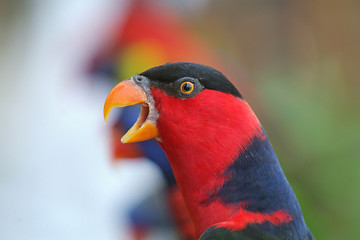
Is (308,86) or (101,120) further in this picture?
→ (308,86)

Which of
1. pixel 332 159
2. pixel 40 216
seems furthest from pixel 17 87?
pixel 332 159

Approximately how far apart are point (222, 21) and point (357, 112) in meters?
1.14

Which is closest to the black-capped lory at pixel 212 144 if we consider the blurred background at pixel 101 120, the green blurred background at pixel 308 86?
the blurred background at pixel 101 120

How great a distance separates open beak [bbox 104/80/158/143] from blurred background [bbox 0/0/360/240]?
1.39 feet

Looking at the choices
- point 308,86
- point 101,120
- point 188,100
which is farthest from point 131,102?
point 308,86

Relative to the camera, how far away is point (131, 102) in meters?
0.74

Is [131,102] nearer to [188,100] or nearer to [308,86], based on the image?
[188,100]

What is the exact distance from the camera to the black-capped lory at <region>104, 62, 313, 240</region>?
720 mm

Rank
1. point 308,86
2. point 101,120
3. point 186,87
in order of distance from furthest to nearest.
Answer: point 308,86
point 101,120
point 186,87

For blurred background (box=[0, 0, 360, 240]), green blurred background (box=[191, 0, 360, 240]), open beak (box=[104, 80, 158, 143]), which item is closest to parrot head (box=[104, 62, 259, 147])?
open beak (box=[104, 80, 158, 143])

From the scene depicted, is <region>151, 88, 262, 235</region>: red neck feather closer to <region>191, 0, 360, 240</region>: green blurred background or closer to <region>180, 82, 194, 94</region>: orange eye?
<region>180, 82, 194, 94</region>: orange eye

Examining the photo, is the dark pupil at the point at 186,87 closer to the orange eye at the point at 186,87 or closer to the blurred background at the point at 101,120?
the orange eye at the point at 186,87

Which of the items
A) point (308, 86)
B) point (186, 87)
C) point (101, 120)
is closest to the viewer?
point (186, 87)

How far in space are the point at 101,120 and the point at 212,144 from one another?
85cm
